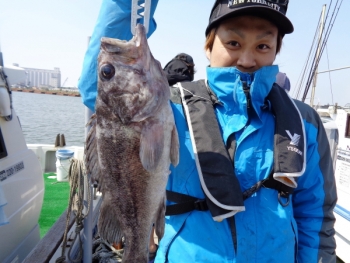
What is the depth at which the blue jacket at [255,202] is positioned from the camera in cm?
167

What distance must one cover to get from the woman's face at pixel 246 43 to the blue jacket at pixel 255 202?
0.08 meters

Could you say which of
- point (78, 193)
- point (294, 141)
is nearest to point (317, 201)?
point (294, 141)

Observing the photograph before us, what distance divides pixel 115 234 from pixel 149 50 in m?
1.08

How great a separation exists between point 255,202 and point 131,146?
2.59 feet

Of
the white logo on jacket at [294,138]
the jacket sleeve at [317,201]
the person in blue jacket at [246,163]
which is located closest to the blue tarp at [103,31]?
the person in blue jacket at [246,163]

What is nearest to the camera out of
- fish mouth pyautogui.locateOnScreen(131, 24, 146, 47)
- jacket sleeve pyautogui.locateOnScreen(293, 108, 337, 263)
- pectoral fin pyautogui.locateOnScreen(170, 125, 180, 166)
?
fish mouth pyautogui.locateOnScreen(131, 24, 146, 47)

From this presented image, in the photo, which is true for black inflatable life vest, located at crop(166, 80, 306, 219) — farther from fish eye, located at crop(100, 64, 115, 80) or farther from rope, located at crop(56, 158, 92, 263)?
rope, located at crop(56, 158, 92, 263)

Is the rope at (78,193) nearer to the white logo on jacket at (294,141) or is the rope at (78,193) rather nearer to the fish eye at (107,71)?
the fish eye at (107,71)

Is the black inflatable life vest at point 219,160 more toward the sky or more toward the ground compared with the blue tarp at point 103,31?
more toward the ground

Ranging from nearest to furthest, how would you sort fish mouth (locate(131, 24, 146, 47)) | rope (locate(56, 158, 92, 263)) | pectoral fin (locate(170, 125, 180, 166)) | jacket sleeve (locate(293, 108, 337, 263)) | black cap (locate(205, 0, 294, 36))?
fish mouth (locate(131, 24, 146, 47)) < pectoral fin (locate(170, 125, 180, 166)) < black cap (locate(205, 0, 294, 36)) < jacket sleeve (locate(293, 108, 337, 263)) < rope (locate(56, 158, 92, 263))

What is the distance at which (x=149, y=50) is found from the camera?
162cm

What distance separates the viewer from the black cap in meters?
1.74

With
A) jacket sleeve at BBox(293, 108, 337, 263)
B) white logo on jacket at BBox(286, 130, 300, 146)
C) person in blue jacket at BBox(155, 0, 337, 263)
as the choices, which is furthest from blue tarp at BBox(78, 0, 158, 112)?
jacket sleeve at BBox(293, 108, 337, 263)

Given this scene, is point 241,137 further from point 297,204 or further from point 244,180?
point 297,204
